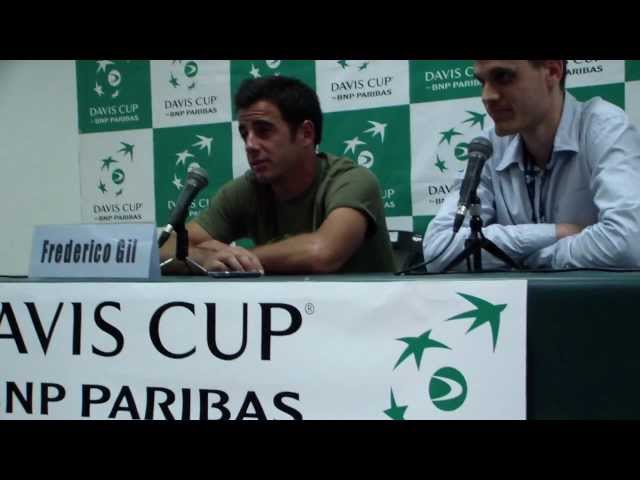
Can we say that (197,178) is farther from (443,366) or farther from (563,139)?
(563,139)

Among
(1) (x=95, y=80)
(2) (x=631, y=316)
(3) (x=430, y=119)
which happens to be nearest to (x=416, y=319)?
(2) (x=631, y=316)

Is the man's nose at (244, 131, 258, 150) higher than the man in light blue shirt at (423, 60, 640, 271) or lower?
higher

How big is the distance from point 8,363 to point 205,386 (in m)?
0.32

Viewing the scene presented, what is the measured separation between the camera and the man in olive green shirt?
1401 millimetres

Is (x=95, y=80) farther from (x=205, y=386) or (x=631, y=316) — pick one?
(x=631, y=316)

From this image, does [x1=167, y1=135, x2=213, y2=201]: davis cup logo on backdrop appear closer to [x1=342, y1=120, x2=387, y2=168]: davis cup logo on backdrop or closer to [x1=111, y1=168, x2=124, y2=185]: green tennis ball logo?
[x1=111, y1=168, x2=124, y2=185]: green tennis ball logo

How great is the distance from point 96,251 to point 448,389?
61cm

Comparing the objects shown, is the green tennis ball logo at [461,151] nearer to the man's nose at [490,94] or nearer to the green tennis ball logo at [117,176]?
the man's nose at [490,94]

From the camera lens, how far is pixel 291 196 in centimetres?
166

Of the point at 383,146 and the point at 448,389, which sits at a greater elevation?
the point at 383,146

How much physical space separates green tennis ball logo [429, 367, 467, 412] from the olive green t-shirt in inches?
27.7

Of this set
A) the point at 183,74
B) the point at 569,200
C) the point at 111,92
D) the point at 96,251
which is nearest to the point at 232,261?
the point at 96,251

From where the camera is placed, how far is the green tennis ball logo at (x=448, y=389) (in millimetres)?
779

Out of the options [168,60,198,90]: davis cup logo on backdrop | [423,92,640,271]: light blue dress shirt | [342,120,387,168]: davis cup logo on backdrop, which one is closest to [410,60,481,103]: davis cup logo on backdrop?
[342,120,387,168]: davis cup logo on backdrop
